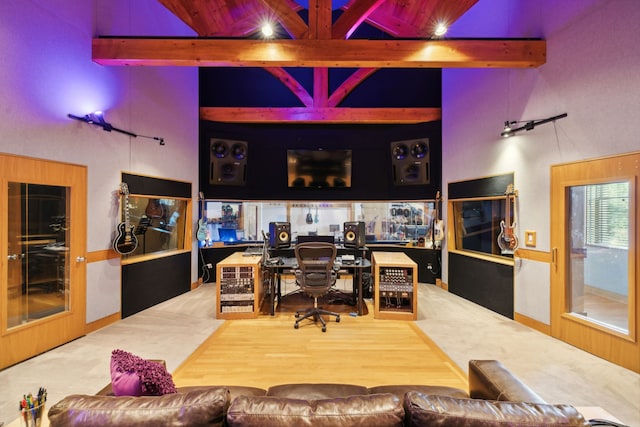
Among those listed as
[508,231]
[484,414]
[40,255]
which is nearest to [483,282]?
[508,231]

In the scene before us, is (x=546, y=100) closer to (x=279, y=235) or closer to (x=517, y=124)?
(x=517, y=124)

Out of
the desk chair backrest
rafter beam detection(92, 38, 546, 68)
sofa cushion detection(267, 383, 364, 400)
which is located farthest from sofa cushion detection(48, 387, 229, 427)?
rafter beam detection(92, 38, 546, 68)

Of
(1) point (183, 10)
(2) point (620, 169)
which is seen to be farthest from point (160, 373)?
(1) point (183, 10)

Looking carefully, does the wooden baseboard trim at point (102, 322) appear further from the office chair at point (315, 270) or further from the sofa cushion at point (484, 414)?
the sofa cushion at point (484, 414)

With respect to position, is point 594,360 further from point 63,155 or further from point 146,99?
point 146,99

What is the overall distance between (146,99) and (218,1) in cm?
202

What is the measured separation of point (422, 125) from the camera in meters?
6.00

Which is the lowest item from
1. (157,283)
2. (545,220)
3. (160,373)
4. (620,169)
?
(157,283)

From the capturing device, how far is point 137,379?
4.16 feet

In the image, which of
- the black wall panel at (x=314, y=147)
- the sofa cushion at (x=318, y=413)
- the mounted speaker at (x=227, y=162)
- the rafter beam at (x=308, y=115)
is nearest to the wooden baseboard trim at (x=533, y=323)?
the black wall panel at (x=314, y=147)

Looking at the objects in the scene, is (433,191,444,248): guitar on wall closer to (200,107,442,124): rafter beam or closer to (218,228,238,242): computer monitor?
(200,107,442,124): rafter beam

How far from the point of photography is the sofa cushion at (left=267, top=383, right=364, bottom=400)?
167 centimetres

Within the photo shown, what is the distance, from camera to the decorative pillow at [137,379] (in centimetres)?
126

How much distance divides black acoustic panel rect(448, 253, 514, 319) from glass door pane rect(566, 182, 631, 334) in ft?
2.64
